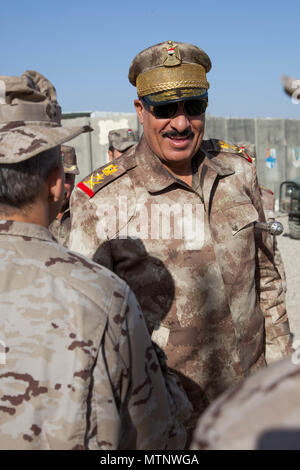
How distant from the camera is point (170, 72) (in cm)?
235

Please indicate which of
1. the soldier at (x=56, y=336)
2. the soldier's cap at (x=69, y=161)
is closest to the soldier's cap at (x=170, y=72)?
the soldier at (x=56, y=336)

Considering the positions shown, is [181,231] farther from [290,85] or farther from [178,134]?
[290,85]

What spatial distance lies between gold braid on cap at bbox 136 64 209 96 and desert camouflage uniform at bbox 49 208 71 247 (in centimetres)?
177

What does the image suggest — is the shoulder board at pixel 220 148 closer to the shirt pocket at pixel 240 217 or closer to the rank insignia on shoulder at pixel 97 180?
the shirt pocket at pixel 240 217

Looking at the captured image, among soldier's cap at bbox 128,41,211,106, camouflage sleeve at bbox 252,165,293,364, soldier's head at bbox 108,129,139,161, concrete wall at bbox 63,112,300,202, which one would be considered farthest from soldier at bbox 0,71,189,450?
concrete wall at bbox 63,112,300,202

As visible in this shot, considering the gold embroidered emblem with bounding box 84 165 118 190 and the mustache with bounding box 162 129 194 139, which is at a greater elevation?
the mustache with bounding box 162 129 194 139

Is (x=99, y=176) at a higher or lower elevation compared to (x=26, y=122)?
lower

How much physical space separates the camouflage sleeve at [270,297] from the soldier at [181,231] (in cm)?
9

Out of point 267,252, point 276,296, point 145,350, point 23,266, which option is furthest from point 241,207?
point 23,266

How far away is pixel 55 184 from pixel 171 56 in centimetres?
118

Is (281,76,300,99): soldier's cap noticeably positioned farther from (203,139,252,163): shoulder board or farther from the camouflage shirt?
(203,139,252,163): shoulder board

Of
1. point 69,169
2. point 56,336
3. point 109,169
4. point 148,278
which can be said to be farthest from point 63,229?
point 56,336

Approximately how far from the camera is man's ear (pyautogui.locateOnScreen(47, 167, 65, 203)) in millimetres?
1490

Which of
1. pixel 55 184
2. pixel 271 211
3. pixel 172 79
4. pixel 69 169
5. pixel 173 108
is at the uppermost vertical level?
pixel 172 79
